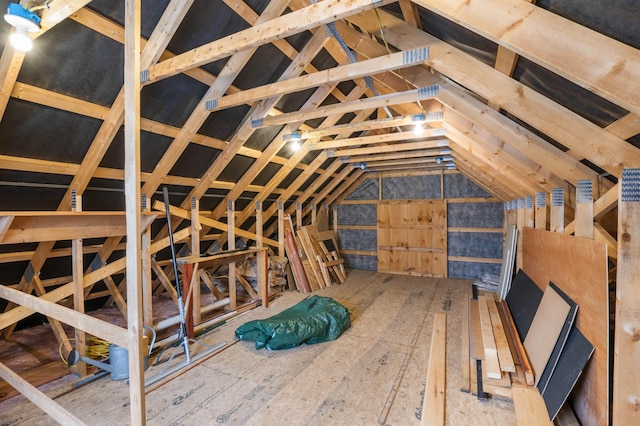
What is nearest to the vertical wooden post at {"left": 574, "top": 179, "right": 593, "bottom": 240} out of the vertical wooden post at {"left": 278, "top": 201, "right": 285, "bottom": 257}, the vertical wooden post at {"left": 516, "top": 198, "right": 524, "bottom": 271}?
the vertical wooden post at {"left": 516, "top": 198, "right": 524, "bottom": 271}

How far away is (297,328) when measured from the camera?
328cm

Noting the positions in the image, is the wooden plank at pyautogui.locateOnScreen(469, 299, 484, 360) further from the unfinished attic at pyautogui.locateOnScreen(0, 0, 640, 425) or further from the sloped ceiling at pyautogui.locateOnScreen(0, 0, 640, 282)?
the sloped ceiling at pyautogui.locateOnScreen(0, 0, 640, 282)

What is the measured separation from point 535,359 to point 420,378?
945mm

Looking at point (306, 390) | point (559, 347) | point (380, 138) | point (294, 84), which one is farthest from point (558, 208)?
point (306, 390)

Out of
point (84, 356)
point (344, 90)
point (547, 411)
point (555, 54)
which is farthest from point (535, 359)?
point (84, 356)

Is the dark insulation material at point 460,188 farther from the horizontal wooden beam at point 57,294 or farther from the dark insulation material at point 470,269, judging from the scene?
the horizontal wooden beam at point 57,294

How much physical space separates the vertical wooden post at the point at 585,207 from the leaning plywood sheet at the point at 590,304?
2.8 inches

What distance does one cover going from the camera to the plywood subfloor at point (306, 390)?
2.20 metres

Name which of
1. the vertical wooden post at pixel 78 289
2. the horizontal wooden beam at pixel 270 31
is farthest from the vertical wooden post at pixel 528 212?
the vertical wooden post at pixel 78 289

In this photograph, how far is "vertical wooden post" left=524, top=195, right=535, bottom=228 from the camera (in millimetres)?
3688

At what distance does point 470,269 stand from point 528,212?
294cm

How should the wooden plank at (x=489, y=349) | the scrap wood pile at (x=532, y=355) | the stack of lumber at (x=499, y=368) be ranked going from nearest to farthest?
the scrap wood pile at (x=532, y=355) → the stack of lumber at (x=499, y=368) → the wooden plank at (x=489, y=349)

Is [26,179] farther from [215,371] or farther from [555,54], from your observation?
[555,54]

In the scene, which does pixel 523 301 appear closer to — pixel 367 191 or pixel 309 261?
pixel 309 261
